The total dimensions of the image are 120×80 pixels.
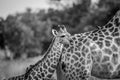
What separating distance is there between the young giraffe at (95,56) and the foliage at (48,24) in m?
40.0

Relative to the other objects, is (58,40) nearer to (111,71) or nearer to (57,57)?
(57,57)

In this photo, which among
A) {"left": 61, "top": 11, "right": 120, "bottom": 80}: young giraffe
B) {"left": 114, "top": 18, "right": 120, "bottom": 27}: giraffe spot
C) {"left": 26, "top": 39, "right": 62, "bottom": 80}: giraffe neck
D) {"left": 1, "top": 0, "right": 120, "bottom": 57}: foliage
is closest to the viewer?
{"left": 61, "top": 11, "right": 120, "bottom": 80}: young giraffe

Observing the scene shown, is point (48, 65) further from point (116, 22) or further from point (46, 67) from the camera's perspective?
point (116, 22)

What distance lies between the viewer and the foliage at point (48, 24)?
51.2m

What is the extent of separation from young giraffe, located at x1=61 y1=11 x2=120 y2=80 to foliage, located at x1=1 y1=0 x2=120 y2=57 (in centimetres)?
3997

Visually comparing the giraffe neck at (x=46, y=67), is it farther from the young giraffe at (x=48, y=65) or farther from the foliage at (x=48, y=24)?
the foliage at (x=48, y=24)

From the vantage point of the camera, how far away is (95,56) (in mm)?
7543

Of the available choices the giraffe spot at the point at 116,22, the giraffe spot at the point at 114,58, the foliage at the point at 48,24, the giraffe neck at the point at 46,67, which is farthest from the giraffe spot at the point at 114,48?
the foliage at the point at 48,24

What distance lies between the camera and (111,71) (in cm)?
742

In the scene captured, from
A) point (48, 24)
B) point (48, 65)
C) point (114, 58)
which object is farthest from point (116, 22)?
point (48, 24)

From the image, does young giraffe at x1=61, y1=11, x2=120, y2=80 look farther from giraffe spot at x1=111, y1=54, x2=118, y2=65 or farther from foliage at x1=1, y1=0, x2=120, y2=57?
foliage at x1=1, y1=0, x2=120, y2=57

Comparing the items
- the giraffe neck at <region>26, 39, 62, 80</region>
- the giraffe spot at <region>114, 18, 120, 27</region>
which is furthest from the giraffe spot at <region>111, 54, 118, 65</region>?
the giraffe neck at <region>26, 39, 62, 80</region>

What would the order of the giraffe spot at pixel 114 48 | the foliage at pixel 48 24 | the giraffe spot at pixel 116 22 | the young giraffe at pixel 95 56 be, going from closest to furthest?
the young giraffe at pixel 95 56
the giraffe spot at pixel 114 48
the giraffe spot at pixel 116 22
the foliage at pixel 48 24

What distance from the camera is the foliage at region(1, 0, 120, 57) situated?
51.2 m
